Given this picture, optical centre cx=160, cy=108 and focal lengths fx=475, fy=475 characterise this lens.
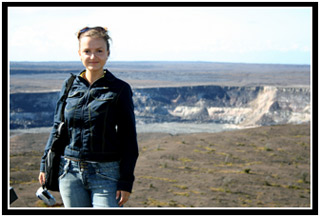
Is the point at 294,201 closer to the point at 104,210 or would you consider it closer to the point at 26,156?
the point at 104,210

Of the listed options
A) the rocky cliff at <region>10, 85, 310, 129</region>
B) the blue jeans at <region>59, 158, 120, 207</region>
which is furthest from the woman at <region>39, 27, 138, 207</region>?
the rocky cliff at <region>10, 85, 310, 129</region>

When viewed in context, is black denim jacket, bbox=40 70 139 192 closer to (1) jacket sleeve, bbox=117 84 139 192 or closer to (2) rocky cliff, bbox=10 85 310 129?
(1) jacket sleeve, bbox=117 84 139 192

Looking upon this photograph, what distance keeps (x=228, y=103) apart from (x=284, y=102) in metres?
9.35

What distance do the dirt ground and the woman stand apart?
9950mm

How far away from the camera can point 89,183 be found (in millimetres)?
2473

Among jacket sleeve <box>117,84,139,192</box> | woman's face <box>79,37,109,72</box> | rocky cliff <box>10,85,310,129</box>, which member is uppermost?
woman's face <box>79,37,109,72</box>

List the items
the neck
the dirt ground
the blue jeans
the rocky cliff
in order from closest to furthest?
the blue jeans → the neck → the dirt ground → the rocky cliff

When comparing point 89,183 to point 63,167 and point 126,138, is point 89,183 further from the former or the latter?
point 126,138

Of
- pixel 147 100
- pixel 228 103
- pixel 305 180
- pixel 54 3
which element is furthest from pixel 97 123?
pixel 228 103

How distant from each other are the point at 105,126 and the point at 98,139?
8 cm

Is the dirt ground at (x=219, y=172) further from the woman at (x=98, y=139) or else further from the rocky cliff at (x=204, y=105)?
the rocky cliff at (x=204, y=105)

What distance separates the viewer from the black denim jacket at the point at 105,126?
248 cm

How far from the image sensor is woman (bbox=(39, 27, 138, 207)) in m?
2.46

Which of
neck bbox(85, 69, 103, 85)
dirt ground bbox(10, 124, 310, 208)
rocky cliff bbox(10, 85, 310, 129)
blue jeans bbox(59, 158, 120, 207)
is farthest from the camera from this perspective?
rocky cliff bbox(10, 85, 310, 129)
